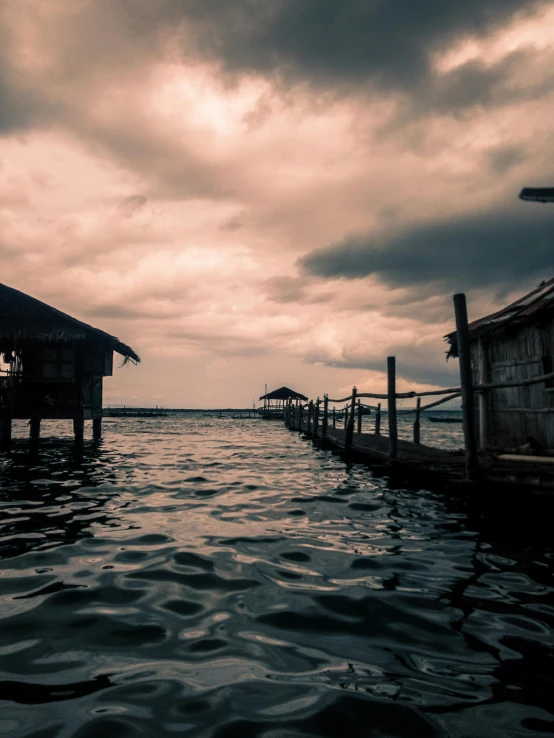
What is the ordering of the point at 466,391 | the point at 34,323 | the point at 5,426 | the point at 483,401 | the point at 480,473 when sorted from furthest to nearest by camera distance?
the point at 34,323 → the point at 5,426 → the point at 483,401 → the point at 466,391 → the point at 480,473

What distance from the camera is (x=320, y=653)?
2.74 m

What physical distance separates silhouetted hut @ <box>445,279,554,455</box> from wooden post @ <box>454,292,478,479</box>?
2.90 meters

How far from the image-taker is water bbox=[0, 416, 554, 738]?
2168mm

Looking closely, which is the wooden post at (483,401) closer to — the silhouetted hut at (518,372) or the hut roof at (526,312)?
the silhouetted hut at (518,372)

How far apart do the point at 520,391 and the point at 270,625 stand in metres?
9.13

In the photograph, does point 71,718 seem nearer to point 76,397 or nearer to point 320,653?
A: point 320,653

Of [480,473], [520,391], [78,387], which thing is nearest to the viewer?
[480,473]

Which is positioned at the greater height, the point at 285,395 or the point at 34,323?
the point at 34,323

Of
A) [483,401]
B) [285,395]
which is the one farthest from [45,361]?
[285,395]

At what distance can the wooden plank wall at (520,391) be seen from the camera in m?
9.48

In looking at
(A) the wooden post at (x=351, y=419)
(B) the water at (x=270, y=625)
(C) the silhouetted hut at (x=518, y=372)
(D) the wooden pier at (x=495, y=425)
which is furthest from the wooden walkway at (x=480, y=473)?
(A) the wooden post at (x=351, y=419)

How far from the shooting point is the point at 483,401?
35.4 feet

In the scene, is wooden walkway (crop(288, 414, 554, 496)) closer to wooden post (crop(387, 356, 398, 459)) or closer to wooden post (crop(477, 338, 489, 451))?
wooden post (crop(387, 356, 398, 459))

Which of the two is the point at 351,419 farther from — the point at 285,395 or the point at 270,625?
the point at 285,395
